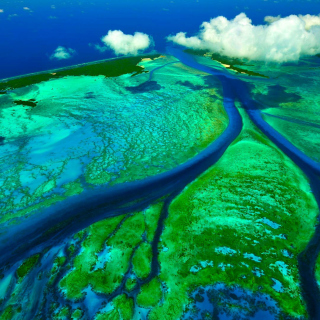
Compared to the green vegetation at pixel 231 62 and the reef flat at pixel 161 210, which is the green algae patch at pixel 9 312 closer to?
the reef flat at pixel 161 210

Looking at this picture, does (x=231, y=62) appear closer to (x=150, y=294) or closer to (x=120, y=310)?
(x=150, y=294)

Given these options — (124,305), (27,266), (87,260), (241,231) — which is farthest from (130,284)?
(241,231)

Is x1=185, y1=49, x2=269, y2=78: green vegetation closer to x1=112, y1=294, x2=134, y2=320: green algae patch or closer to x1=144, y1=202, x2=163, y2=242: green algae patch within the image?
x1=144, y1=202, x2=163, y2=242: green algae patch

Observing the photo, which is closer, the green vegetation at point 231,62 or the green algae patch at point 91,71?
the green algae patch at point 91,71

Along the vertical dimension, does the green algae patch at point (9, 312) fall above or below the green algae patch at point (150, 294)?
below

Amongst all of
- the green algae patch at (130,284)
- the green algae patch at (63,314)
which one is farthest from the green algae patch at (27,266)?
the green algae patch at (130,284)

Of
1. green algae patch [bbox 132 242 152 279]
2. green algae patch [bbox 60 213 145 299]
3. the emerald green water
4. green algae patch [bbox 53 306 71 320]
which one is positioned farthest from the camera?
the emerald green water

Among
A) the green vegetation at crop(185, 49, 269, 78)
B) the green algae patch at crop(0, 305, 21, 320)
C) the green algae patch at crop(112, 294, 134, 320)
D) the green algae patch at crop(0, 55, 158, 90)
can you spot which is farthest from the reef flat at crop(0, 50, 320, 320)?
the green vegetation at crop(185, 49, 269, 78)

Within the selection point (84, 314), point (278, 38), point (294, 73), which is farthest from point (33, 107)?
point (278, 38)
